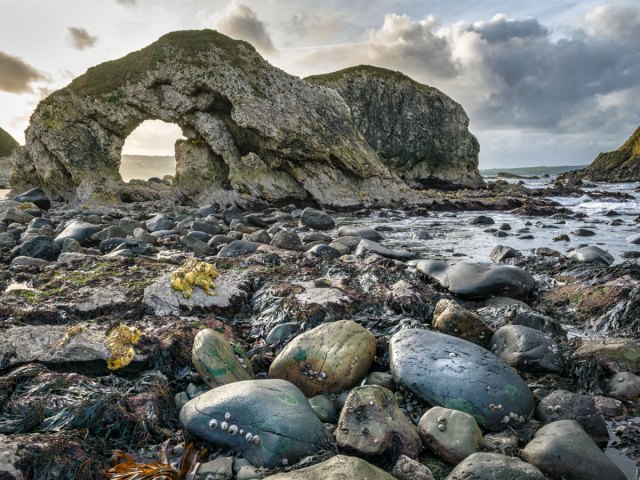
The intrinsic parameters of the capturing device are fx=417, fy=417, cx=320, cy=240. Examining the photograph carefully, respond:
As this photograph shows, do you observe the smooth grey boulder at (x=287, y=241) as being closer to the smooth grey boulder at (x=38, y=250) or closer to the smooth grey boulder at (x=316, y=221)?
the smooth grey boulder at (x=38, y=250)

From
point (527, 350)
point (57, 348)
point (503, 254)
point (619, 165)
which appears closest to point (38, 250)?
point (57, 348)

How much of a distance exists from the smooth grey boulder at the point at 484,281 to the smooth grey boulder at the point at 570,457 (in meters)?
3.26

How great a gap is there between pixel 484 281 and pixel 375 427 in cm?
383

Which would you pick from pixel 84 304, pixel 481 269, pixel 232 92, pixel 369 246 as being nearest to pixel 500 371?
pixel 481 269

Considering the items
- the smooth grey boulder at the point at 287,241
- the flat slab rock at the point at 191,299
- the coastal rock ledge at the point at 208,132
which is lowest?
the flat slab rock at the point at 191,299

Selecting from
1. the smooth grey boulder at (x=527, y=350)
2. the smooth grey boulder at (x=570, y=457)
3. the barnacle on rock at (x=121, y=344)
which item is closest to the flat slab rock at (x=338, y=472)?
the smooth grey boulder at (x=570, y=457)

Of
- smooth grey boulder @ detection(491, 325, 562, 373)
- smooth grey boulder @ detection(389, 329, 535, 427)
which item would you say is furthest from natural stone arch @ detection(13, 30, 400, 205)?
smooth grey boulder @ detection(389, 329, 535, 427)

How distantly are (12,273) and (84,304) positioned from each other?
7.01 feet

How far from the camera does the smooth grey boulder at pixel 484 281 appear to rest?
5871 mm

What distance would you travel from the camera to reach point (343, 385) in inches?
136

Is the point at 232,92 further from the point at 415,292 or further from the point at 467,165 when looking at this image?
the point at 467,165

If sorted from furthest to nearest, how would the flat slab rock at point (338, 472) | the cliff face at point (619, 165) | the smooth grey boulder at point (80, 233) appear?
the cliff face at point (619, 165) → the smooth grey boulder at point (80, 233) → the flat slab rock at point (338, 472)

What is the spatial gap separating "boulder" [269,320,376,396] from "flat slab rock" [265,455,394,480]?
1.10 metres

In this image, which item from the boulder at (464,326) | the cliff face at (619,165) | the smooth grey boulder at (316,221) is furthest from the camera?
the cliff face at (619,165)
